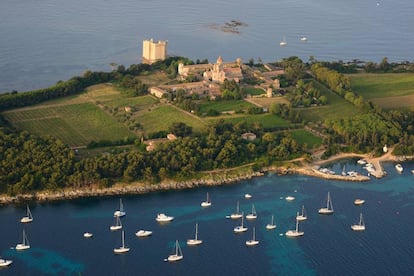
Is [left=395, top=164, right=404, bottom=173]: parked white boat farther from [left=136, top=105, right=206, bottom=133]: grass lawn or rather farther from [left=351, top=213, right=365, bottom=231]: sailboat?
[left=136, top=105, right=206, bottom=133]: grass lawn

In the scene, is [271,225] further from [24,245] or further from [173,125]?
[173,125]

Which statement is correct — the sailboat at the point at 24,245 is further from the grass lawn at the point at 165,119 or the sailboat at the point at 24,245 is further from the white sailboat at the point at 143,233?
the grass lawn at the point at 165,119

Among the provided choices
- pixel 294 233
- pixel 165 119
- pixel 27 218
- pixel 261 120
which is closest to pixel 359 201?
pixel 294 233

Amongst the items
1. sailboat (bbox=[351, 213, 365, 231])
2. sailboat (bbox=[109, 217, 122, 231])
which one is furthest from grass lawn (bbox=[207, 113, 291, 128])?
sailboat (bbox=[109, 217, 122, 231])

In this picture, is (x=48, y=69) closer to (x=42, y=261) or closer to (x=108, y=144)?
(x=108, y=144)

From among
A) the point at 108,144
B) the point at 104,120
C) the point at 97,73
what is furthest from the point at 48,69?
the point at 108,144
